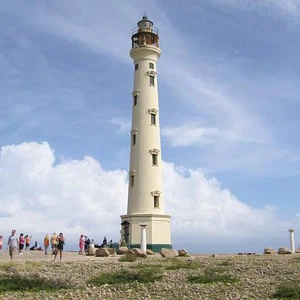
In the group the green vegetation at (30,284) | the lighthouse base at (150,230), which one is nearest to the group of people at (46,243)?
the lighthouse base at (150,230)

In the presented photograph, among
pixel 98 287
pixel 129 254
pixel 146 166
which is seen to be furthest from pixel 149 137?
pixel 98 287

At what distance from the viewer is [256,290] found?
14.8 m

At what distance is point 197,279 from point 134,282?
247 cm

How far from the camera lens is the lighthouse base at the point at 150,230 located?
137ft

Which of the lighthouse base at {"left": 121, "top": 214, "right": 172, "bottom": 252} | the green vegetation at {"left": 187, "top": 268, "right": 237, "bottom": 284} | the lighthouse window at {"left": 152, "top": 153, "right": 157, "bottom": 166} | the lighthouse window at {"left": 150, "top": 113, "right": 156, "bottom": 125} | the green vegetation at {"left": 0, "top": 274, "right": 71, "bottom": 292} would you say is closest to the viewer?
the green vegetation at {"left": 0, "top": 274, "right": 71, "bottom": 292}

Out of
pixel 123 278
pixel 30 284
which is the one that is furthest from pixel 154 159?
pixel 30 284

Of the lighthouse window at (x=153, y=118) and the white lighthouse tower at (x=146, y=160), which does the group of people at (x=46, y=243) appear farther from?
the lighthouse window at (x=153, y=118)

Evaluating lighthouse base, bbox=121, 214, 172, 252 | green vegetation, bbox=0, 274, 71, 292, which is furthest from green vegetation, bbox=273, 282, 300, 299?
lighthouse base, bbox=121, 214, 172, 252

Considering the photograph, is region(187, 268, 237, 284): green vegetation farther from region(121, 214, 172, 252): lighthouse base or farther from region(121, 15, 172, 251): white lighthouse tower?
region(121, 214, 172, 252): lighthouse base

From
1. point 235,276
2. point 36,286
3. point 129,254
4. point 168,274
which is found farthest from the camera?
point 129,254

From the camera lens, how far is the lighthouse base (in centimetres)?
4184

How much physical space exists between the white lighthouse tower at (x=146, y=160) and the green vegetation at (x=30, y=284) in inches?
952

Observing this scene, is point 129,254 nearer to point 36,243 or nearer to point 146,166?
point 146,166

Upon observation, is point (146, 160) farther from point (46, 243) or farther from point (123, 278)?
point (123, 278)
